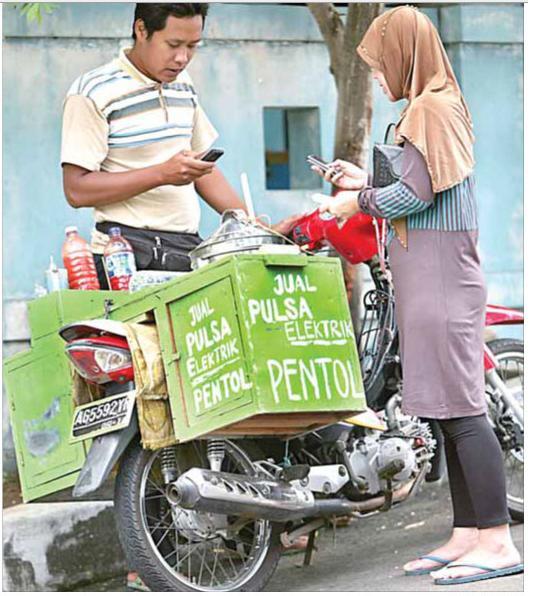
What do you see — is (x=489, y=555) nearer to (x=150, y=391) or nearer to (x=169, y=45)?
(x=150, y=391)

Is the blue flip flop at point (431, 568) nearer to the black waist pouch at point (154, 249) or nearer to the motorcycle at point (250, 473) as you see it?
the motorcycle at point (250, 473)

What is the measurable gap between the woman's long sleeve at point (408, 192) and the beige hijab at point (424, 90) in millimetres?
30

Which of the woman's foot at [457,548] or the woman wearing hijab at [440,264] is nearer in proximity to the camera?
the woman wearing hijab at [440,264]

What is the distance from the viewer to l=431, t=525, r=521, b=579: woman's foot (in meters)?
4.92

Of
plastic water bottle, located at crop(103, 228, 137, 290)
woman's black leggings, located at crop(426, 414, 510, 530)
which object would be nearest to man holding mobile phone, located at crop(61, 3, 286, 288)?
plastic water bottle, located at crop(103, 228, 137, 290)

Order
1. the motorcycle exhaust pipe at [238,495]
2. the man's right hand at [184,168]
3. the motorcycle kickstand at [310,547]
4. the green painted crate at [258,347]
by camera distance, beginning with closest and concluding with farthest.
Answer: the green painted crate at [258,347] → the motorcycle exhaust pipe at [238,495] → the man's right hand at [184,168] → the motorcycle kickstand at [310,547]

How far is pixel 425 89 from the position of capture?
4.94 meters

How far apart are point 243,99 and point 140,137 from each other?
2.41 m

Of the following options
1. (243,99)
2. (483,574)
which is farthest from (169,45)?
(243,99)

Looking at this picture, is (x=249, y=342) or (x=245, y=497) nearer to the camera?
(x=249, y=342)

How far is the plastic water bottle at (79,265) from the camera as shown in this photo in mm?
5363

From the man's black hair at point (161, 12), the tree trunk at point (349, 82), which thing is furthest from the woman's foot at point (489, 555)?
the tree trunk at point (349, 82)

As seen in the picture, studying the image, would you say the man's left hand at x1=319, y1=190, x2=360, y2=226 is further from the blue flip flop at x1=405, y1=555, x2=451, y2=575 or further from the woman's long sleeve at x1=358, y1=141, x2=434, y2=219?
the blue flip flop at x1=405, y1=555, x2=451, y2=575

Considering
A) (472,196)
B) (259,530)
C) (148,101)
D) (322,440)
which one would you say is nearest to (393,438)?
(322,440)
